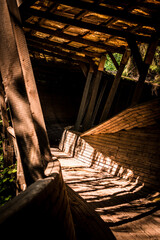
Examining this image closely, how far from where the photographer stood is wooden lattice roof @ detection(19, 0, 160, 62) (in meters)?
4.55

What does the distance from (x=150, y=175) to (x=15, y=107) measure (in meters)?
4.50

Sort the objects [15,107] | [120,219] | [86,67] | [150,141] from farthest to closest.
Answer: [86,67] < [150,141] < [120,219] < [15,107]

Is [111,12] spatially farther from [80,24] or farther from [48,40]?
[48,40]

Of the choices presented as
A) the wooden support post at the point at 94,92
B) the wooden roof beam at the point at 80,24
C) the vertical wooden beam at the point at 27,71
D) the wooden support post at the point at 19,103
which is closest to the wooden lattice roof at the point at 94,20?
the wooden roof beam at the point at 80,24

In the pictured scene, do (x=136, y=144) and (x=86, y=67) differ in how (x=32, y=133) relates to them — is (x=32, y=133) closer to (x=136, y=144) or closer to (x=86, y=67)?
(x=136, y=144)

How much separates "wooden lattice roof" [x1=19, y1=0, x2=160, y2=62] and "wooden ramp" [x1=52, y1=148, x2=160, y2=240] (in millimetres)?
4370

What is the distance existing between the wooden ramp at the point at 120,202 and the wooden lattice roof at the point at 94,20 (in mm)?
4370

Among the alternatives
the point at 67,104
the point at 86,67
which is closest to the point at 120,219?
the point at 86,67

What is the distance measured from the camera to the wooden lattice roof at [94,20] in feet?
14.9

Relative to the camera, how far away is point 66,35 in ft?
23.9

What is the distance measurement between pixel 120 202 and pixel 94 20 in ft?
17.7

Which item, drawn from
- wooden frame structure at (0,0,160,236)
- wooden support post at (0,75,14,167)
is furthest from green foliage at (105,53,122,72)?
wooden support post at (0,75,14,167)

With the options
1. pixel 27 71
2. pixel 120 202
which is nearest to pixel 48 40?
pixel 27 71

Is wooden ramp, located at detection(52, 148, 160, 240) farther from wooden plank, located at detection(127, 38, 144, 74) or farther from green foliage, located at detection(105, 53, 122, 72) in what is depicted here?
green foliage, located at detection(105, 53, 122, 72)
